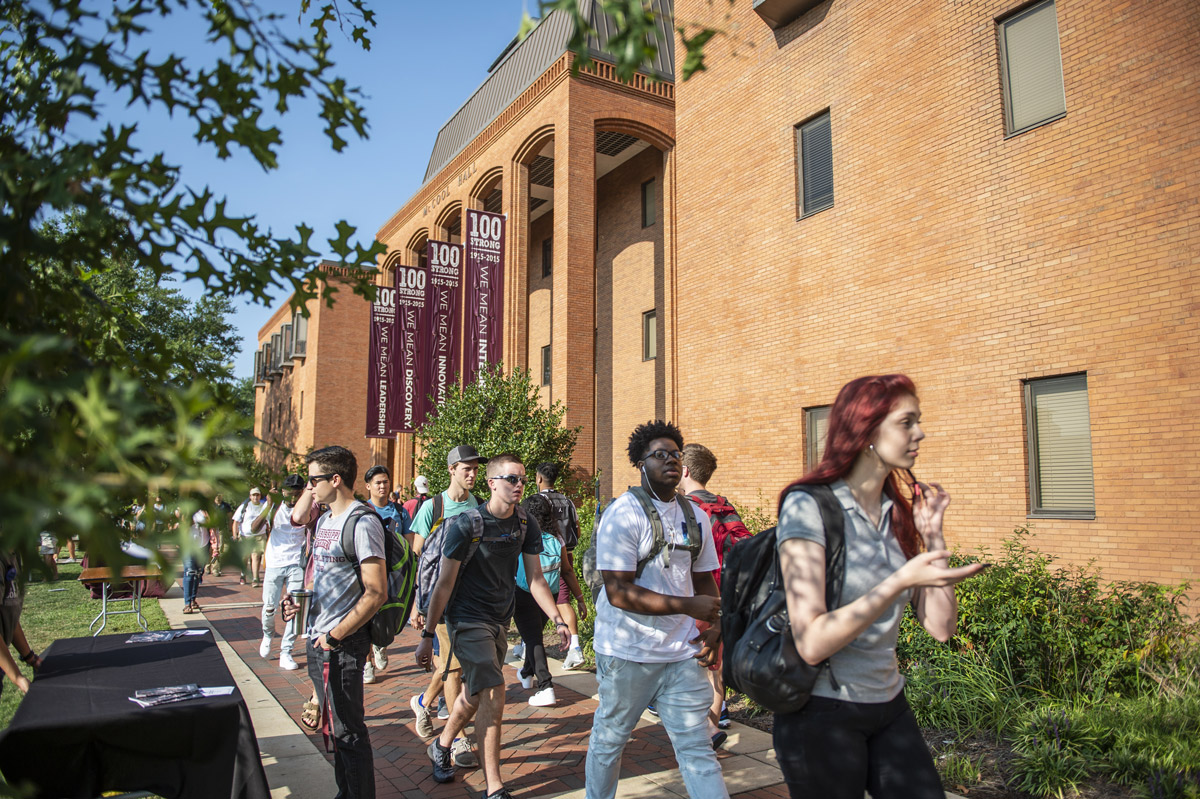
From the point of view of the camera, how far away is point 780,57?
538 inches

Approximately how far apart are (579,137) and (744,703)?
15.7 meters

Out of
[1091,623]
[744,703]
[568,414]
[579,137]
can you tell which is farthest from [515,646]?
[579,137]

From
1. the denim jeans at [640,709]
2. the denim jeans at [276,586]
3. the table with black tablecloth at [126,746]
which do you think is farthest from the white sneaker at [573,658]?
the table with black tablecloth at [126,746]

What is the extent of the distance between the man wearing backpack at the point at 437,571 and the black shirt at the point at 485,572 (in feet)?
0.62

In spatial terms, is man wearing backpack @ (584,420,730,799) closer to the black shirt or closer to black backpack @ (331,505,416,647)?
the black shirt

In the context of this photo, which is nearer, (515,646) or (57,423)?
(57,423)

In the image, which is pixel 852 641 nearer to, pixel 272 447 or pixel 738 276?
pixel 272 447

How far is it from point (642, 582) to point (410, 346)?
22.4 metres

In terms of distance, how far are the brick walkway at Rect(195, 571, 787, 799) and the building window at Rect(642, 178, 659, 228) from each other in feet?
50.6

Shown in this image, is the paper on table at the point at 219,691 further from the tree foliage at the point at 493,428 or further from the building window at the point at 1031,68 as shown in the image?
the tree foliage at the point at 493,428

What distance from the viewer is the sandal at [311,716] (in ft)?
20.7

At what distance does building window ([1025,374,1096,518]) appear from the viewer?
918 cm

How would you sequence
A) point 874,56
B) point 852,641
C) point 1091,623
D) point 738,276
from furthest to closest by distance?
point 738,276, point 874,56, point 1091,623, point 852,641

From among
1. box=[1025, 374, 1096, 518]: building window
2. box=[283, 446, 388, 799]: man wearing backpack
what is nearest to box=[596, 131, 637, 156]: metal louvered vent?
box=[1025, 374, 1096, 518]: building window
